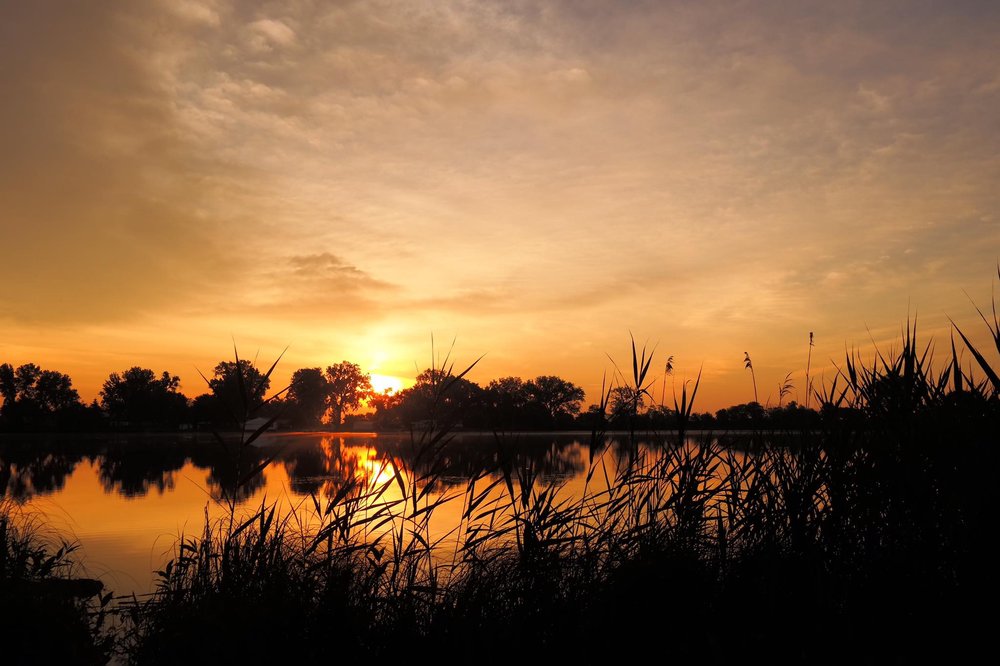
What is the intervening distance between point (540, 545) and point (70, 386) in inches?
5611

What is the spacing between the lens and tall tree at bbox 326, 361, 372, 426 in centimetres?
15938

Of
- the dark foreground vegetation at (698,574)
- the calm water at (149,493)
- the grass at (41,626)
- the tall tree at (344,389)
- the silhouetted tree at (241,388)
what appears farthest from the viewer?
the tall tree at (344,389)

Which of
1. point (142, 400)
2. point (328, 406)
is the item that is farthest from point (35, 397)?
point (328, 406)

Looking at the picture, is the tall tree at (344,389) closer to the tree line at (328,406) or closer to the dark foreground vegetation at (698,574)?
the tree line at (328,406)

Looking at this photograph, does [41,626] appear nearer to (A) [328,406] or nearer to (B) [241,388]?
(B) [241,388]

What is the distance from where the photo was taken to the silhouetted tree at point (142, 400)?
397 ft

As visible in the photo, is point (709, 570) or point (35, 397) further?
point (35, 397)

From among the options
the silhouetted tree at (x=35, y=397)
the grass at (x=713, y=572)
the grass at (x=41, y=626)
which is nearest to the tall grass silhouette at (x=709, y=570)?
the grass at (x=713, y=572)

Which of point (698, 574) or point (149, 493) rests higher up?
point (698, 574)

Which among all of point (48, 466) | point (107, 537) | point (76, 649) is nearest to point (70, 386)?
point (48, 466)

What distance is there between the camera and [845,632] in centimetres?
496

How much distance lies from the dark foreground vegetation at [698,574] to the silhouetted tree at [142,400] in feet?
413

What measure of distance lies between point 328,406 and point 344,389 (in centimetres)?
511

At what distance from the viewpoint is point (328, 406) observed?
160250 millimetres
